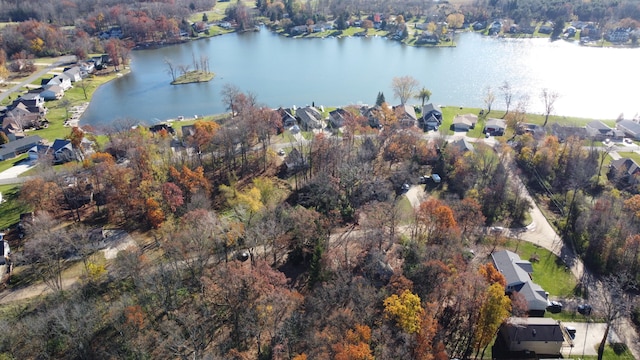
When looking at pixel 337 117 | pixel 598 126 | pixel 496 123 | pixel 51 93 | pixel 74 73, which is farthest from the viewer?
pixel 74 73

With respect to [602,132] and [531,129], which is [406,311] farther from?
[602,132]

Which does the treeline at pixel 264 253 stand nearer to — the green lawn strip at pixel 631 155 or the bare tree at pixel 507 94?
the green lawn strip at pixel 631 155

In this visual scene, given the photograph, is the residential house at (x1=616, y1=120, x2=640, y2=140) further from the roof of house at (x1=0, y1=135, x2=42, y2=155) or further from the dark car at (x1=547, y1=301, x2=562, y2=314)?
the roof of house at (x1=0, y1=135, x2=42, y2=155)

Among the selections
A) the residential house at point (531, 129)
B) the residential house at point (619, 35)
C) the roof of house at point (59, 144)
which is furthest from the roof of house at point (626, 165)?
the residential house at point (619, 35)

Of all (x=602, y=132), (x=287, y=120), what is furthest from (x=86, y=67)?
(x=602, y=132)

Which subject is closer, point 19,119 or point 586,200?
point 586,200

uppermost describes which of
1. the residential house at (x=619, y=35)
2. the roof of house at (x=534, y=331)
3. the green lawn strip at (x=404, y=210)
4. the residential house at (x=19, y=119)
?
the residential house at (x=619, y=35)
